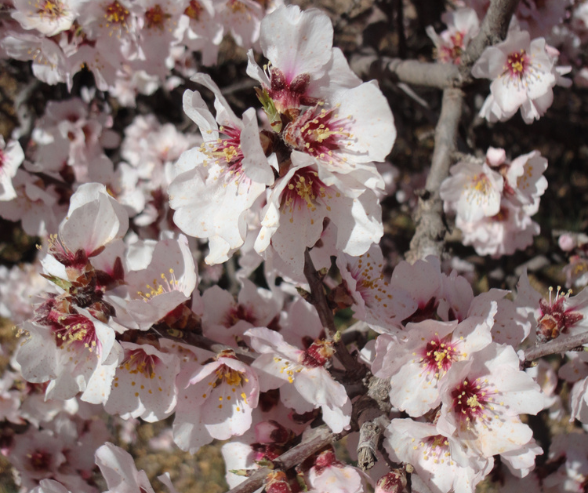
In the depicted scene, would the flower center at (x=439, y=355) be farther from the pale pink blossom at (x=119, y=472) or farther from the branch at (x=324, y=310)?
the pale pink blossom at (x=119, y=472)

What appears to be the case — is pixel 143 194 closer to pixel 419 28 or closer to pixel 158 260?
pixel 158 260

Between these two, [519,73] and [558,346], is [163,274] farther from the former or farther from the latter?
[519,73]

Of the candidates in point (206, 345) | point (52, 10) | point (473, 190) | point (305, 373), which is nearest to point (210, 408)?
point (206, 345)

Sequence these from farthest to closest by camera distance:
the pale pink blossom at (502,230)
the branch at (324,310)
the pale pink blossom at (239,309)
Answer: the pale pink blossom at (502,230), the pale pink blossom at (239,309), the branch at (324,310)

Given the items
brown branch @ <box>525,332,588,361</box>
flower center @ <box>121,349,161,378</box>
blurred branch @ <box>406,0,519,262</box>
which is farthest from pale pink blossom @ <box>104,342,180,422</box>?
blurred branch @ <box>406,0,519,262</box>

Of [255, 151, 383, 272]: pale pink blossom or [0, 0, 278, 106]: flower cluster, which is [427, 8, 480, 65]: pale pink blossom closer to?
[0, 0, 278, 106]: flower cluster

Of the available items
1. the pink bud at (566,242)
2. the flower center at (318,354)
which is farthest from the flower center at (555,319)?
the pink bud at (566,242)
